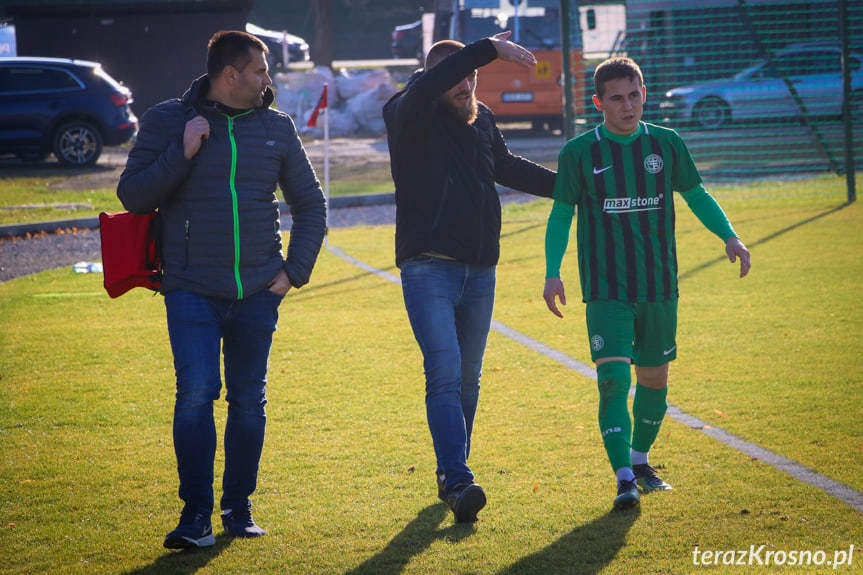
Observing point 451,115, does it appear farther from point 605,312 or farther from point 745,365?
point 745,365

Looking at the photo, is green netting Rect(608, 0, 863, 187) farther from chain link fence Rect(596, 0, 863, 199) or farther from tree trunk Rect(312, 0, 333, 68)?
tree trunk Rect(312, 0, 333, 68)

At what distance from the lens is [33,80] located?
20.3 metres

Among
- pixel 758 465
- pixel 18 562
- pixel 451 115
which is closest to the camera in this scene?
pixel 18 562

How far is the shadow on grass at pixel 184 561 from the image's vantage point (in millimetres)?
3742

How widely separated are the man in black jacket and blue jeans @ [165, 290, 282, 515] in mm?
667

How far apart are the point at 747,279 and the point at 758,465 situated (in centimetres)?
527

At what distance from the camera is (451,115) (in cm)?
434

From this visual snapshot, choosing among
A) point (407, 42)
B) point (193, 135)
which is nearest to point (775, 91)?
point (193, 135)

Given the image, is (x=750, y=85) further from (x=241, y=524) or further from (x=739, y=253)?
(x=241, y=524)

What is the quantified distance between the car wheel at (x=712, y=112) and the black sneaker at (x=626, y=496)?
704 inches

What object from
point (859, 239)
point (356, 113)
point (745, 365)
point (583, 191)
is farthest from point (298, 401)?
point (356, 113)

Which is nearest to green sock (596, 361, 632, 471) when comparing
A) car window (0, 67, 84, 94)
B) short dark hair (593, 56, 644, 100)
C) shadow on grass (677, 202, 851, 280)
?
short dark hair (593, 56, 644, 100)

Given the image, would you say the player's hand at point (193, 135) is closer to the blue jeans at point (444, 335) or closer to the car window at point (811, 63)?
the blue jeans at point (444, 335)

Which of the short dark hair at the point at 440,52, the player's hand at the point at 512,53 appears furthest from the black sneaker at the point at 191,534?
the player's hand at the point at 512,53
